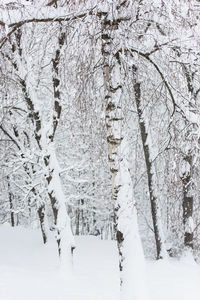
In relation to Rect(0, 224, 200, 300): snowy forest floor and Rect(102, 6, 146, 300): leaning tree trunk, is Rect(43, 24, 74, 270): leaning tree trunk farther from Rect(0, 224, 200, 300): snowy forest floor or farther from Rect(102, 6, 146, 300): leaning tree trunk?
Rect(102, 6, 146, 300): leaning tree trunk

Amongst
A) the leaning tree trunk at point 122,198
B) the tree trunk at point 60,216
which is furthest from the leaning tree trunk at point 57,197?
the leaning tree trunk at point 122,198

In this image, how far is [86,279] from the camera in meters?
8.98

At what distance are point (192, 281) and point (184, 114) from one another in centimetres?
539

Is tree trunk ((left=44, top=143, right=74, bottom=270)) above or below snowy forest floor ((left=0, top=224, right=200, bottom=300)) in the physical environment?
above

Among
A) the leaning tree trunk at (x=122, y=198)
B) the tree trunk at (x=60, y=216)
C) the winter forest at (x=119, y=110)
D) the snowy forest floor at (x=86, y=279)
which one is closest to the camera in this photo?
the winter forest at (x=119, y=110)

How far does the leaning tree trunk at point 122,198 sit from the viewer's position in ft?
16.4

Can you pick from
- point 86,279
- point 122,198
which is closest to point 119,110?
point 122,198

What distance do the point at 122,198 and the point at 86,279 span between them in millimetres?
4609

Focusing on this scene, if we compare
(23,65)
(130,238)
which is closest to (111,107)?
(130,238)

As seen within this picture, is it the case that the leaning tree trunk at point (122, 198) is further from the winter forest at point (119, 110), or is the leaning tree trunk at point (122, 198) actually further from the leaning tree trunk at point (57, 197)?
the leaning tree trunk at point (57, 197)

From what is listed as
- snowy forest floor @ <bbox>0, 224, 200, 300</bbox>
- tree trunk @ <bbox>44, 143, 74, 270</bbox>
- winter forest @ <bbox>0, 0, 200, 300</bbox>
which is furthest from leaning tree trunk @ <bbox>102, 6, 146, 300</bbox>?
tree trunk @ <bbox>44, 143, 74, 270</bbox>

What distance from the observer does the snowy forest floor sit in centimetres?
716

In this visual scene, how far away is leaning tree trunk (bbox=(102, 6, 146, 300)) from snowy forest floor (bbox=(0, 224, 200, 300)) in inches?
34.8

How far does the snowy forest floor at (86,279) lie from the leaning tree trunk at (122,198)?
885 millimetres
